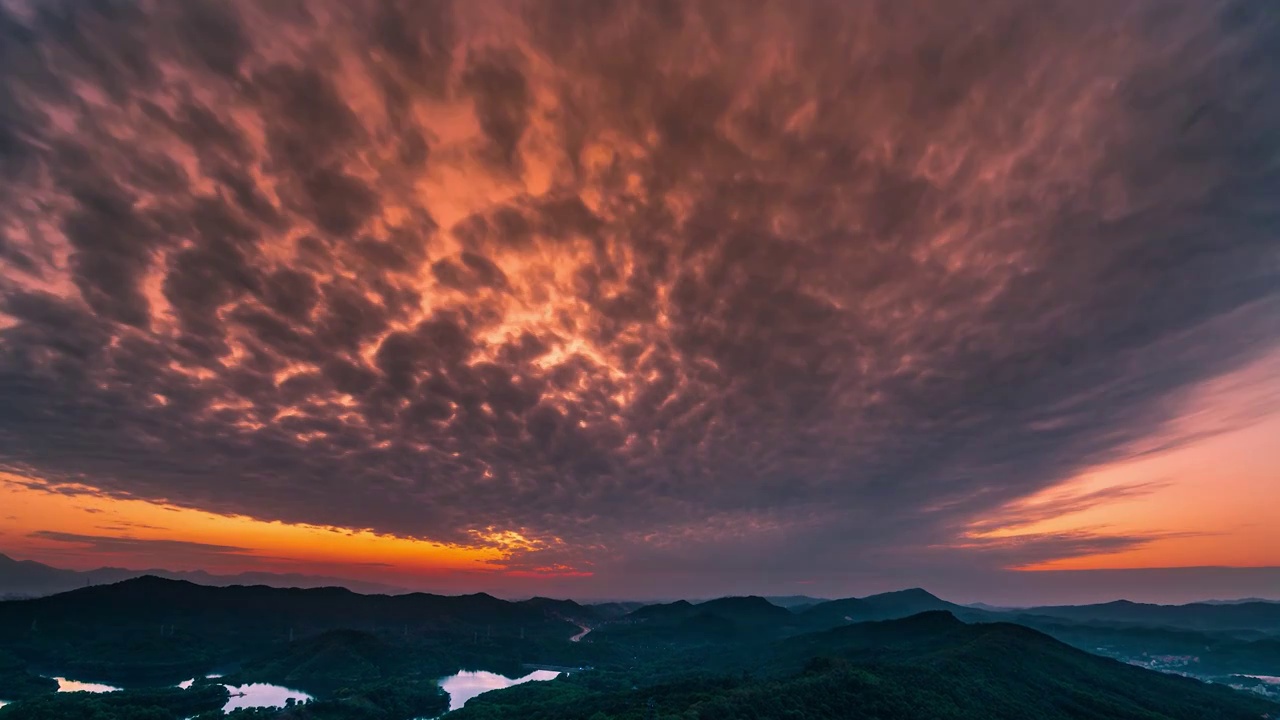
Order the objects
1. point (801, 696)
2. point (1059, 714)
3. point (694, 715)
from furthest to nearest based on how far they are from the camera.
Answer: point (1059, 714)
point (801, 696)
point (694, 715)

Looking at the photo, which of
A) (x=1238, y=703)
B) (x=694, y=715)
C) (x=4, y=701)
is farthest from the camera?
(x=4, y=701)

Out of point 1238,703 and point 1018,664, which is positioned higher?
point 1018,664

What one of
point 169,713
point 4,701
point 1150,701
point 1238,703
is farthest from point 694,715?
point 4,701

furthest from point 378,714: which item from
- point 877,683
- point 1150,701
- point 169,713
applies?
point 1150,701

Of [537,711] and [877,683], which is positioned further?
[537,711]

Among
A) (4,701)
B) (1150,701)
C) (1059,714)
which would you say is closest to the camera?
(1059,714)

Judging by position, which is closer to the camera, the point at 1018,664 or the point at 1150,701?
the point at 1150,701

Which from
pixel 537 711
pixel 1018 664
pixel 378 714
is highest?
pixel 1018 664

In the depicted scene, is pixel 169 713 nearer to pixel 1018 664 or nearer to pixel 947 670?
pixel 947 670

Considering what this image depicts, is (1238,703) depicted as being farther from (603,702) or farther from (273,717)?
(273,717)
